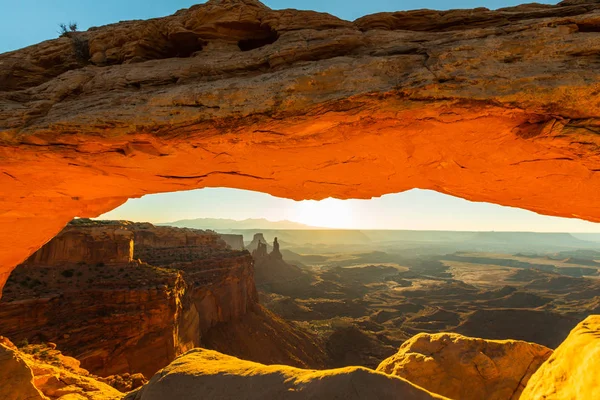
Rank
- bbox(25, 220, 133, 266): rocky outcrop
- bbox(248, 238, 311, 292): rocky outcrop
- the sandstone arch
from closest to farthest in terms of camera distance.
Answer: the sandstone arch < bbox(25, 220, 133, 266): rocky outcrop < bbox(248, 238, 311, 292): rocky outcrop

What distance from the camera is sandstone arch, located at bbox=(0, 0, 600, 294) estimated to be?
4141 millimetres

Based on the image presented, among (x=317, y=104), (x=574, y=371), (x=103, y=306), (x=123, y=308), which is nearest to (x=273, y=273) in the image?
(x=123, y=308)

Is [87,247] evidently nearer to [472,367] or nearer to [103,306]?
[103,306]

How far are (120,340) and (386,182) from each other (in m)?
17.3

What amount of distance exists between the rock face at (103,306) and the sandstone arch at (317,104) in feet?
37.4

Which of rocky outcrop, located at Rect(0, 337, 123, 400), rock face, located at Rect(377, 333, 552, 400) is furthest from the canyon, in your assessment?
rock face, located at Rect(377, 333, 552, 400)

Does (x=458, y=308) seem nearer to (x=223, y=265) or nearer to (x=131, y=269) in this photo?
(x=223, y=265)

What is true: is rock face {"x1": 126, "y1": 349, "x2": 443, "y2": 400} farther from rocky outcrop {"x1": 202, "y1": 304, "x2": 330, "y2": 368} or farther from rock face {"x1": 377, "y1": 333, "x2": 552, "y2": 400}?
rocky outcrop {"x1": 202, "y1": 304, "x2": 330, "y2": 368}

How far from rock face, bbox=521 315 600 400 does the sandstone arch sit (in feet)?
8.95

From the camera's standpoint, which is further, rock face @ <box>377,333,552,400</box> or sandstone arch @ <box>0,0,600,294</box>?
rock face @ <box>377,333,552,400</box>

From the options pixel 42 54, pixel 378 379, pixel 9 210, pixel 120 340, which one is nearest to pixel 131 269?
pixel 120 340

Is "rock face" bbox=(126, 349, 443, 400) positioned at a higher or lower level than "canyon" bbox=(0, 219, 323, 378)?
higher

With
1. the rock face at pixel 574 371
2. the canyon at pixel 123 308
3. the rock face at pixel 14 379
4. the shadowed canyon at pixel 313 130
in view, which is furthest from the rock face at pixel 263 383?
the canyon at pixel 123 308

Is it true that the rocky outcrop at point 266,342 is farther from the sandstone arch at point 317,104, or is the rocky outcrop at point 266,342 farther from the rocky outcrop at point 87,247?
the sandstone arch at point 317,104
